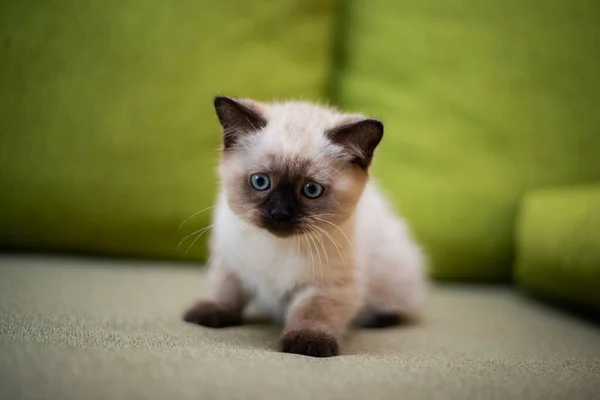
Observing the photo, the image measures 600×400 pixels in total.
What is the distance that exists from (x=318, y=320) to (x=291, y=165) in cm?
38

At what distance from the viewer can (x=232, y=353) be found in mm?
1047

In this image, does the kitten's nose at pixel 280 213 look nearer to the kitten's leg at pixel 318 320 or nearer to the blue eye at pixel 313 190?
the blue eye at pixel 313 190

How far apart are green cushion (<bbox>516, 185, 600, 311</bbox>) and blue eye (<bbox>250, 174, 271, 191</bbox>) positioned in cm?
102

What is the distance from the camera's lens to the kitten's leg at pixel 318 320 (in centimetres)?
115

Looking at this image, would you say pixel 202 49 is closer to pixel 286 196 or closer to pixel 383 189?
pixel 383 189

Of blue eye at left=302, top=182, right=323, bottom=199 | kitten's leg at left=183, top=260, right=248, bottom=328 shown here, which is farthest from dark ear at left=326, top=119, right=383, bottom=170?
kitten's leg at left=183, top=260, right=248, bottom=328

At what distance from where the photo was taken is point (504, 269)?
2258mm

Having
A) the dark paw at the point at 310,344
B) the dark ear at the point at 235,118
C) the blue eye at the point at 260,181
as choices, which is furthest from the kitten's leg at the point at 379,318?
the dark ear at the point at 235,118

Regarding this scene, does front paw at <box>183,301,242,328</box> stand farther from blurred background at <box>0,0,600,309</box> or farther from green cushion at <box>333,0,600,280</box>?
green cushion at <box>333,0,600,280</box>

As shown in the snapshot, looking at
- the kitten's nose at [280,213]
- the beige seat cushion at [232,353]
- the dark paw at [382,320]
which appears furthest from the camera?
the dark paw at [382,320]

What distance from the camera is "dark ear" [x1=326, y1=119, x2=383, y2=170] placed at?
4.39 ft

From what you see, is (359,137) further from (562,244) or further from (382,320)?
(562,244)

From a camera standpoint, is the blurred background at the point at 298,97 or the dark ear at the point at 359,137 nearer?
the dark ear at the point at 359,137

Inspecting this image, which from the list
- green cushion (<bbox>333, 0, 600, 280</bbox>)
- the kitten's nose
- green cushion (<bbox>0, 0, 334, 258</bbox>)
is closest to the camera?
the kitten's nose
